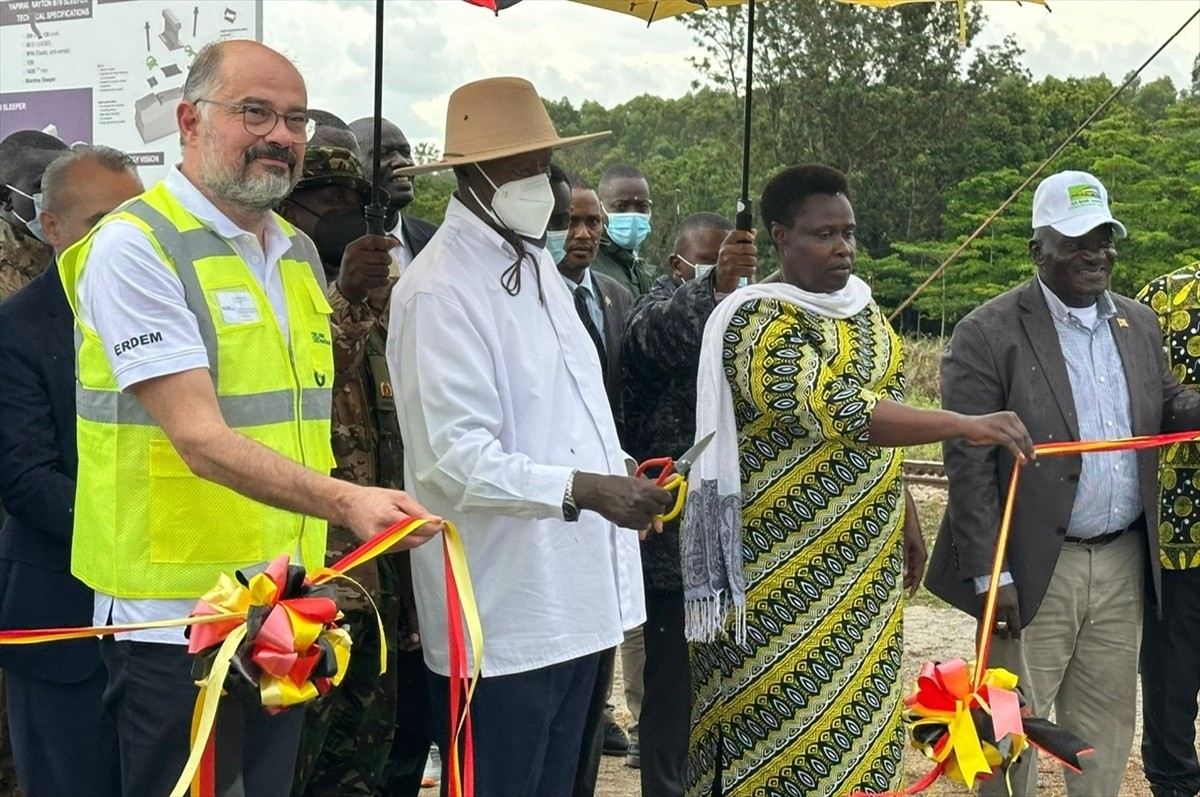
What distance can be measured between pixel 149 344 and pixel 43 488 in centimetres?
102

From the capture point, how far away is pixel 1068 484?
4.87 meters

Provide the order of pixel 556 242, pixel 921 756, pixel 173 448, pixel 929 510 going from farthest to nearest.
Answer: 1. pixel 929 510
2. pixel 921 756
3. pixel 556 242
4. pixel 173 448

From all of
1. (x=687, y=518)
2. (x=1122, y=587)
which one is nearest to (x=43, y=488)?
(x=687, y=518)

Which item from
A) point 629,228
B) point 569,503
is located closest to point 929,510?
point 629,228

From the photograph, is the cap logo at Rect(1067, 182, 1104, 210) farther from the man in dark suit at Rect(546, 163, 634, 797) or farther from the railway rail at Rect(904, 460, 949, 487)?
the railway rail at Rect(904, 460, 949, 487)

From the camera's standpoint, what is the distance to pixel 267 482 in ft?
9.45

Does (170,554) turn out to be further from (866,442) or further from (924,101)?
(924,101)

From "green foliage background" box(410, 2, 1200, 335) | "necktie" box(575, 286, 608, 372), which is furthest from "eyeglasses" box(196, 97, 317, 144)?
"green foliage background" box(410, 2, 1200, 335)

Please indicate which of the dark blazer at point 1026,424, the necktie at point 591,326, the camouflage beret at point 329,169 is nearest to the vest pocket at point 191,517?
the camouflage beret at point 329,169

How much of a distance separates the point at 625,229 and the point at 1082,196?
315 cm

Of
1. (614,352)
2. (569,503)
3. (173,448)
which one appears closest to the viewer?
(173,448)

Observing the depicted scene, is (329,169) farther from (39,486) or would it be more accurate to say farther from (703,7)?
(703,7)

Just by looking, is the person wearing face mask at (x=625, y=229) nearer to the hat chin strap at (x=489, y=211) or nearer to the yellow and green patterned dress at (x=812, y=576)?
the yellow and green patterned dress at (x=812, y=576)

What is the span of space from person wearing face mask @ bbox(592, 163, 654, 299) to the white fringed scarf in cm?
245
